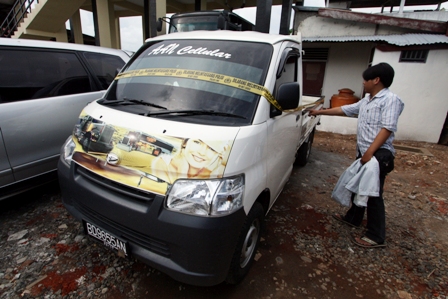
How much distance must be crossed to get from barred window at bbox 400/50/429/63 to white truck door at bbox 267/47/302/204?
20.9 feet

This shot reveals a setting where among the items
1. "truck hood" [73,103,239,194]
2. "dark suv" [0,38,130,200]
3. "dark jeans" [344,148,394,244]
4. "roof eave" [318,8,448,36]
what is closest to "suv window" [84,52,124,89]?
"dark suv" [0,38,130,200]

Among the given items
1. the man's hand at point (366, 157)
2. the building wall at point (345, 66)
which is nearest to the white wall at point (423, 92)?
the building wall at point (345, 66)

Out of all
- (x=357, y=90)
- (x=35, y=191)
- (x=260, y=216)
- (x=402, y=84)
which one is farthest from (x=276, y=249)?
(x=357, y=90)

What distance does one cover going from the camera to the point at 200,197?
1550 mm

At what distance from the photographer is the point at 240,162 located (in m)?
1.66

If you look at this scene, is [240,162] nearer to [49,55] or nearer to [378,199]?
[378,199]

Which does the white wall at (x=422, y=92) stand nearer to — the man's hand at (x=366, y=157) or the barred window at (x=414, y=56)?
the barred window at (x=414, y=56)

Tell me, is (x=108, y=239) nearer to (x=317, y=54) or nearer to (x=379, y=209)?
(x=379, y=209)

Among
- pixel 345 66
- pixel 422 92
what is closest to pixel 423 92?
pixel 422 92

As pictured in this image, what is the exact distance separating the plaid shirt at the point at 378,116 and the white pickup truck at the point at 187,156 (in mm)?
900

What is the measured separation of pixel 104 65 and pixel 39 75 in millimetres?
947

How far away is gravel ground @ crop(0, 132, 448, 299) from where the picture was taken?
205 cm

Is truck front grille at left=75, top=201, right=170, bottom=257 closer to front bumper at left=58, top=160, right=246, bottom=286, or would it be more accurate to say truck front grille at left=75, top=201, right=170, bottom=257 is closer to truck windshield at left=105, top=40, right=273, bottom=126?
front bumper at left=58, top=160, right=246, bottom=286

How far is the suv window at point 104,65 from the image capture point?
3484 mm
